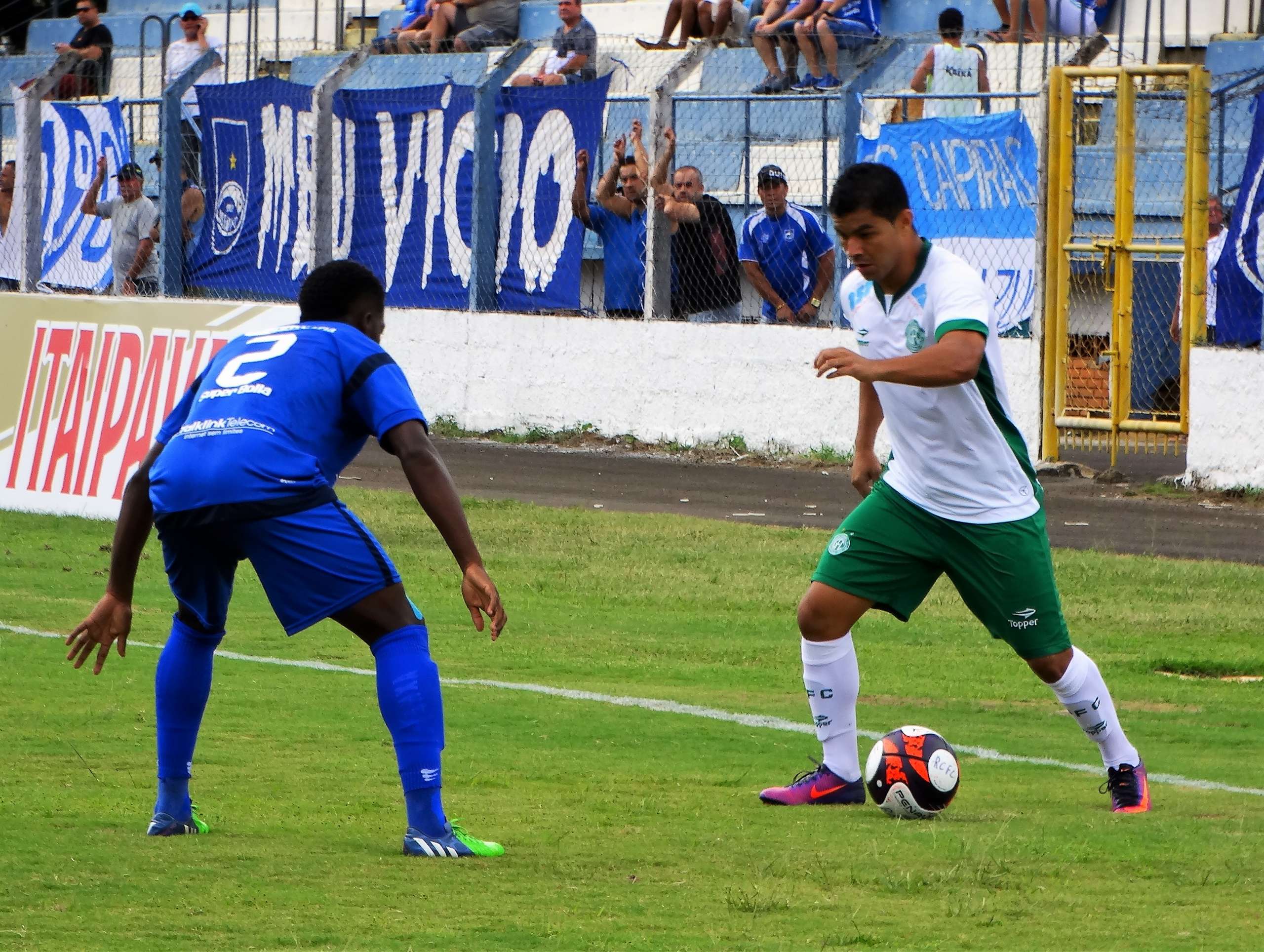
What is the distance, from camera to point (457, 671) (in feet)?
29.1

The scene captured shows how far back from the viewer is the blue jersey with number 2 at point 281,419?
5059 millimetres

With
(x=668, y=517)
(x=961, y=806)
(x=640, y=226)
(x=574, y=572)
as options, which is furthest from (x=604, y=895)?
(x=640, y=226)

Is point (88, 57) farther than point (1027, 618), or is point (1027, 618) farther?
point (88, 57)

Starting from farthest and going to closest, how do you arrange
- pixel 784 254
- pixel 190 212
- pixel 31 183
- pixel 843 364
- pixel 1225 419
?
1. pixel 31 183
2. pixel 190 212
3. pixel 784 254
4. pixel 1225 419
5. pixel 843 364

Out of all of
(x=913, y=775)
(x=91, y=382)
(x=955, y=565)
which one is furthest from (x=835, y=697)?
(x=91, y=382)

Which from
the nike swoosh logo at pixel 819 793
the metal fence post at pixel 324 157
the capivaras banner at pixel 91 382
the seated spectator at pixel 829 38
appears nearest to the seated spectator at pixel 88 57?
the metal fence post at pixel 324 157

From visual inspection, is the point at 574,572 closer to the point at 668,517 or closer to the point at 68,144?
the point at 668,517

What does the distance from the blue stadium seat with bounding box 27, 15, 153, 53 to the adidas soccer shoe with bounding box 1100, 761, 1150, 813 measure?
2446 centimetres

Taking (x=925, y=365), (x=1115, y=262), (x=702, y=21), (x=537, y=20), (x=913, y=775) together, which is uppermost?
(x=537, y=20)

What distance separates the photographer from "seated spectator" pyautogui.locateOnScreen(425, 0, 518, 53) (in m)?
22.5

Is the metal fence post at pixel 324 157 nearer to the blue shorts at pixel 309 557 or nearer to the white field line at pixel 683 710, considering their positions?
the white field line at pixel 683 710

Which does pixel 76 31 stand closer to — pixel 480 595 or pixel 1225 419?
pixel 1225 419

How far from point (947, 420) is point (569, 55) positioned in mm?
14596

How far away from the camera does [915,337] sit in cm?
609
